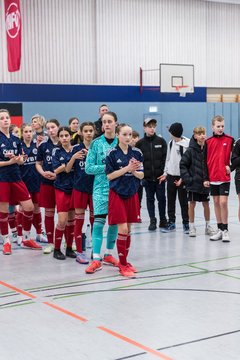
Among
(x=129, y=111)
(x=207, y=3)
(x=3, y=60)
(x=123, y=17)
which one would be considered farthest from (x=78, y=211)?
(x=207, y=3)

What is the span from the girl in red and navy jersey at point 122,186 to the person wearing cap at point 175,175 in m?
2.64

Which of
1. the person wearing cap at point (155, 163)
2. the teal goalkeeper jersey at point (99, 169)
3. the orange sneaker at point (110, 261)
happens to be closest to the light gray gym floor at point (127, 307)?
the orange sneaker at point (110, 261)

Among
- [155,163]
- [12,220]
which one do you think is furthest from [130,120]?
[12,220]

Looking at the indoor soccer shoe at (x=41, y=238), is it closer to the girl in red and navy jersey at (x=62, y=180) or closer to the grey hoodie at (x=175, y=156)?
the girl in red and navy jersey at (x=62, y=180)

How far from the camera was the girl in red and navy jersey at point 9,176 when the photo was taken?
7.12m

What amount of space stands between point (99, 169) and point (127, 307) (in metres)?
1.74

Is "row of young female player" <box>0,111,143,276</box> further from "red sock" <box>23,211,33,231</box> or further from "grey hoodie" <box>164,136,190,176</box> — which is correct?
"grey hoodie" <box>164,136,190,176</box>

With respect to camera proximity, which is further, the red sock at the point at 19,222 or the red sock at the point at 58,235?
the red sock at the point at 19,222

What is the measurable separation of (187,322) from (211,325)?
20 centimetres

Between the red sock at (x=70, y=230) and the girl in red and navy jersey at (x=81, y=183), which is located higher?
the girl in red and navy jersey at (x=81, y=183)

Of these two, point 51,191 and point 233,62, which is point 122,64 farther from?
point 51,191

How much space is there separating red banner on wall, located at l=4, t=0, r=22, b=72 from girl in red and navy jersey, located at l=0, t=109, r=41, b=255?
897 centimetres

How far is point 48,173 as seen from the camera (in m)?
7.17

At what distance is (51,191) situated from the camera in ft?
24.2
